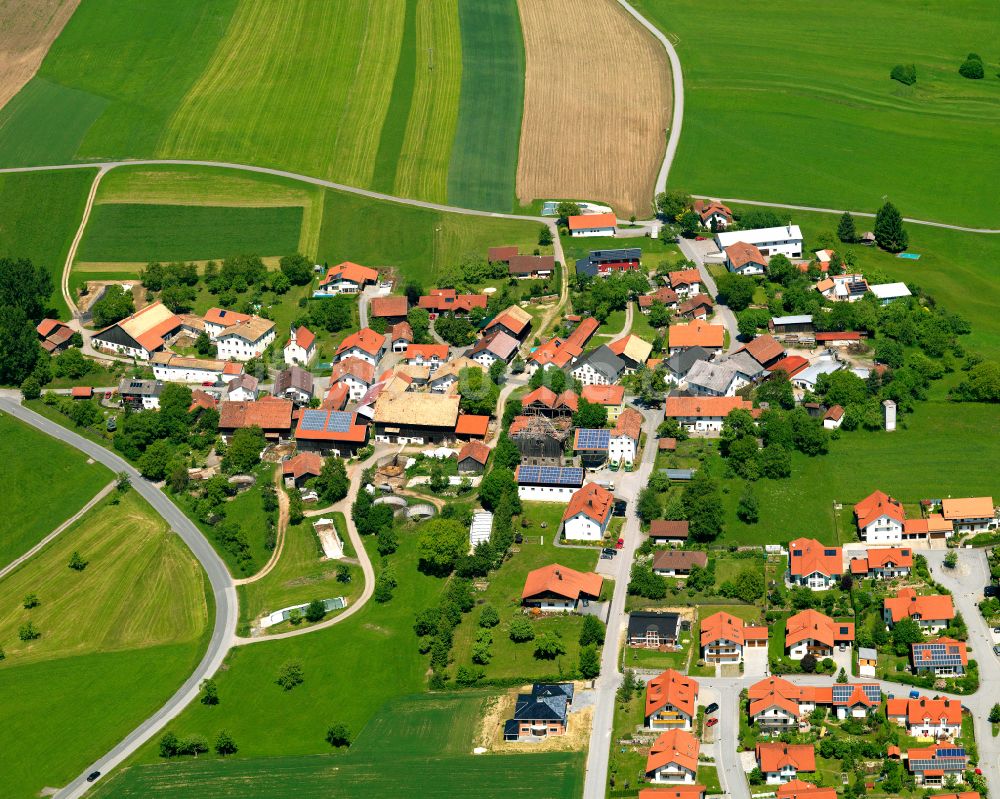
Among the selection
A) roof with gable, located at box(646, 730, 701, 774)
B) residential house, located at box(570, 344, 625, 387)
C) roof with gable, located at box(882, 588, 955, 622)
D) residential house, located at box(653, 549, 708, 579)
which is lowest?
roof with gable, located at box(646, 730, 701, 774)

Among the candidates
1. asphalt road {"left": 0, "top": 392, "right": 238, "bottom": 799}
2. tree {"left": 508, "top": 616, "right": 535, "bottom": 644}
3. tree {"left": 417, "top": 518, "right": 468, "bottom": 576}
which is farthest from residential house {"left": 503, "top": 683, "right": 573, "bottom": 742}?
asphalt road {"left": 0, "top": 392, "right": 238, "bottom": 799}

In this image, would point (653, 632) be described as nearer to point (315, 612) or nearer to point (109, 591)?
point (315, 612)

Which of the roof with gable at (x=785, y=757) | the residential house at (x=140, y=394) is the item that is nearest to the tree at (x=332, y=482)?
the residential house at (x=140, y=394)

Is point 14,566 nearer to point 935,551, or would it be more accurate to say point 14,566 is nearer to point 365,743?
point 365,743

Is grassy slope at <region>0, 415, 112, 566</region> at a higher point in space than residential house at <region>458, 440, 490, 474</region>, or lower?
lower

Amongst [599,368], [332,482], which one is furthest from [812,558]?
[332,482]

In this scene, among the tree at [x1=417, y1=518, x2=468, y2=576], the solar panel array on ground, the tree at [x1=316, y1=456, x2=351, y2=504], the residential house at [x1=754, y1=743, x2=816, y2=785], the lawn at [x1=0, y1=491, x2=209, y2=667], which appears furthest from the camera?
the tree at [x1=316, y1=456, x2=351, y2=504]

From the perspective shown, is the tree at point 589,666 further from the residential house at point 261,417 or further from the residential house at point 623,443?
the residential house at point 261,417

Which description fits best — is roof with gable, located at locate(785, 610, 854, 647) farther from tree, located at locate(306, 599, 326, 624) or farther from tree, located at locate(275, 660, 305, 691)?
tree, located at locate(275, 660, 305, 691)

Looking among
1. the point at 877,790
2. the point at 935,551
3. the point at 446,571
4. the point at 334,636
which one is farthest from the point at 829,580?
the point at 334,636
